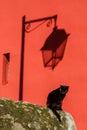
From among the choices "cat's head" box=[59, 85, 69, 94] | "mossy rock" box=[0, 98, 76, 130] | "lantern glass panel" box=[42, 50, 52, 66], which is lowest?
"mossy rock" box=[0, 98, 76, 130]

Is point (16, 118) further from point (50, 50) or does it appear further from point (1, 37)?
point (1, 37)

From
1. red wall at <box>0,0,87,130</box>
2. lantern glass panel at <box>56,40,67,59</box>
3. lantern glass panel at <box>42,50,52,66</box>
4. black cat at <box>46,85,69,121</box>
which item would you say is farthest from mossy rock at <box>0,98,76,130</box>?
lantern glass panel at <box>42,50,52,66</box>

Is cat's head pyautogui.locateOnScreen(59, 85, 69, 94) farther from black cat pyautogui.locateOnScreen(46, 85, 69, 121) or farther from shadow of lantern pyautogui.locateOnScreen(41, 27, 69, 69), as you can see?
shadow of lantern pyautogui.locateOnScreen(41, 27, 69, 69)

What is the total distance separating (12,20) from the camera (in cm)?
968

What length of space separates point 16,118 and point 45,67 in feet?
8.80

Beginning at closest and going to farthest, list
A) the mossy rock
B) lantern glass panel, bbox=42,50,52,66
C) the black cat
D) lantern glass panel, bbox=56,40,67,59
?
the mossy rock, the black cat, lantern glass panel, bbox=56,40,67,59, lantern glass panel, bbox=42,50,52,66

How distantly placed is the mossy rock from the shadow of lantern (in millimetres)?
Result: 1776

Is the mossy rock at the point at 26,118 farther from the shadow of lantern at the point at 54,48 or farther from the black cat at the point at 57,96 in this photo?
the shadow of lantern at the point at 54,48

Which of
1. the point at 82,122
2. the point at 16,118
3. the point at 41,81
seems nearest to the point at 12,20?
the point at 41,81

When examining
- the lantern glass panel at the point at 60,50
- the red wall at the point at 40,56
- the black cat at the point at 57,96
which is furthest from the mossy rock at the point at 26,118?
the lantern glass panel at the point at 60,50

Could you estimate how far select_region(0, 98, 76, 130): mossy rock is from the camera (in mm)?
6000

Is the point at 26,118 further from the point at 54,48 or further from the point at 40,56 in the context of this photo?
the point at 40,56

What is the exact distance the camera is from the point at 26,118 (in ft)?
20.4

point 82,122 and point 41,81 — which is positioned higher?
point 41,81
